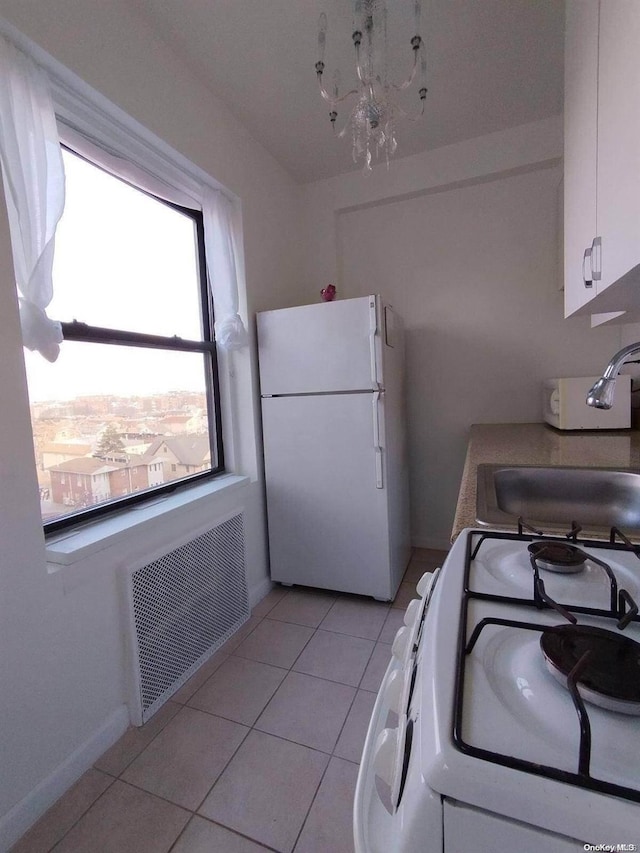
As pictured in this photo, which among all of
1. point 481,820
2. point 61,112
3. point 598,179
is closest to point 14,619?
point 481,820

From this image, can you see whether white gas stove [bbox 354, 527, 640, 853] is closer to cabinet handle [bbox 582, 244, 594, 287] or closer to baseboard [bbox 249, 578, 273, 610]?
cabinet handle [bbox 582, 244, 594, 287]

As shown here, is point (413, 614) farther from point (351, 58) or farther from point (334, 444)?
point (351, 58)

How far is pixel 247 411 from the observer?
7.38 feet

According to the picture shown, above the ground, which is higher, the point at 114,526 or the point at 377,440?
the point at 377,440

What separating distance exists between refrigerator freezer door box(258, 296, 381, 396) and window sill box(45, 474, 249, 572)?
0.72 m

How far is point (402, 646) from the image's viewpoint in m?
0.64

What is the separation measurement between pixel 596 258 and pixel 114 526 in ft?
5.76

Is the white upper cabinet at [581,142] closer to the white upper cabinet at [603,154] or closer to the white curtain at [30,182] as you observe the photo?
the white upper cabinet at [603,154]

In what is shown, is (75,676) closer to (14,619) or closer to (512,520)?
(14,619)

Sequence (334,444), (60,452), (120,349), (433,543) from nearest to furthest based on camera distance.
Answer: (60,452) < (120,349) < (334,444) < (433,543)

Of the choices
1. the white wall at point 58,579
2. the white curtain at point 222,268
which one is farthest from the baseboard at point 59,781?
the white curtain at point 222,268

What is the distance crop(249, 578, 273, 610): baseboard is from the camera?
220 centimetres

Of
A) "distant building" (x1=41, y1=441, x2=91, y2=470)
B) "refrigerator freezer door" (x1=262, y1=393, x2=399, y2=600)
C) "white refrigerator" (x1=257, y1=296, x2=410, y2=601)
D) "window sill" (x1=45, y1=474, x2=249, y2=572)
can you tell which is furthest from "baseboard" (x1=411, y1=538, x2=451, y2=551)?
"distant building" (x1=41, y1=441, x2=91, y2=470)

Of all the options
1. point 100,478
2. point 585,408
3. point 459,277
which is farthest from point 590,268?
point 100,478
